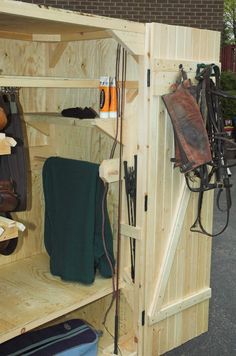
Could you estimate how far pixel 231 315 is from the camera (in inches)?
164

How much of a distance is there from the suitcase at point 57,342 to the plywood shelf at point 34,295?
0.96ft

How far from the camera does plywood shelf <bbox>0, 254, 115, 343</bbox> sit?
2.96 meters

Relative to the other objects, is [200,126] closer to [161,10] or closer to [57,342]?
[57,342]

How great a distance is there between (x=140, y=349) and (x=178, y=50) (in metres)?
2.13

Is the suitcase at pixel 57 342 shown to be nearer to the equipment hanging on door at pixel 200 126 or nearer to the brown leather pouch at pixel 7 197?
the brown leather pouch at pixel 7 197

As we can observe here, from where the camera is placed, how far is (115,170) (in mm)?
3252

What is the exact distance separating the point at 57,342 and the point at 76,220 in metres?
0.85

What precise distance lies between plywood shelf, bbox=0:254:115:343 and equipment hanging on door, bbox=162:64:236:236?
1.07 metres

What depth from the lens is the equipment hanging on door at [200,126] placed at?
3045 millimetres

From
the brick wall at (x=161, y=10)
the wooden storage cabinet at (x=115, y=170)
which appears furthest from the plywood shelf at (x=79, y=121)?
the brick wall at (x=161, y=10)

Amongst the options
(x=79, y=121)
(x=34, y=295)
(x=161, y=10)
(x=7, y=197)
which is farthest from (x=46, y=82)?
(x=161, y=10)

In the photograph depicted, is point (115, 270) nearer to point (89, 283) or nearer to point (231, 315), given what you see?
point (89, 283)

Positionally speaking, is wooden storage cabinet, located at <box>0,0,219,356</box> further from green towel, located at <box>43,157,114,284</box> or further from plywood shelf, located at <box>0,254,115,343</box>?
green towel, located at <box>43,157,114,284</box>

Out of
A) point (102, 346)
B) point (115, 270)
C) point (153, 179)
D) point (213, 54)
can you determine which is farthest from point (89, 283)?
point (213, 54)
